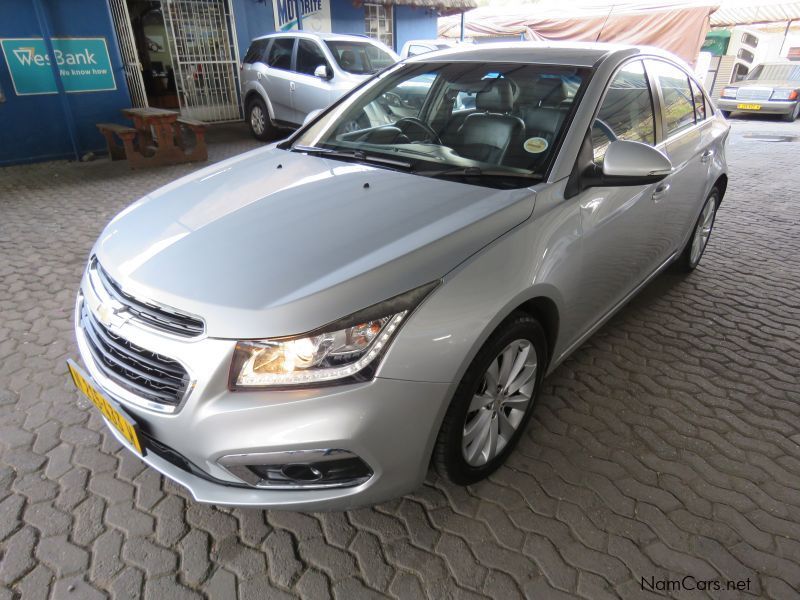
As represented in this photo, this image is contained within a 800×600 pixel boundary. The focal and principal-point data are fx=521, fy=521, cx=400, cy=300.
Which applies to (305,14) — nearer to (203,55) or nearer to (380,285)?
(203,55)

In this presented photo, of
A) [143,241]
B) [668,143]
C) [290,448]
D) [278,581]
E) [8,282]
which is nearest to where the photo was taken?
[290,448]

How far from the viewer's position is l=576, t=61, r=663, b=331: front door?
231cm

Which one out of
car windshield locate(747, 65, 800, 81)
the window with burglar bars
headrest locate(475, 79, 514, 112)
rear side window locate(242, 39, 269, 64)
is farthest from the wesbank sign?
car windshield locate(747, 65, 800, 81)

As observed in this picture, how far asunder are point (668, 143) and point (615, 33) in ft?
53.1

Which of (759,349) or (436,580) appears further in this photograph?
(759,349)

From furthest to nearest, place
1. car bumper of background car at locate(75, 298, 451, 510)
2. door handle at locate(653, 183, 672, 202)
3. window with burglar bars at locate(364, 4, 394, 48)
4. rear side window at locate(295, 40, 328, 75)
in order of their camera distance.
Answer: window with burglar bars at locate(364, 4, 394, 48) < rear side window at locate(295, 40, 328, 75) < door handle at locate(653, 183, 672, 202) < car bumper of background car at locate(75, 298, 451, 510)

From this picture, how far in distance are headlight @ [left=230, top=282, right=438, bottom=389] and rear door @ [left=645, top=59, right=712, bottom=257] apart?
2.06 m

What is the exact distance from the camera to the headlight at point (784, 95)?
13.5 m

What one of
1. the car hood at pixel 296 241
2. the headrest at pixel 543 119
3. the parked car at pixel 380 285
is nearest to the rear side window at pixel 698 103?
the parked car at pixel 380 285

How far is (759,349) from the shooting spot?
319 cm

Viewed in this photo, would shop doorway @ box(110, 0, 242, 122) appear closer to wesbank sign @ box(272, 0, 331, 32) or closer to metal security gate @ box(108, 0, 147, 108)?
metal security gate @ box(108, 0, 147, 108)

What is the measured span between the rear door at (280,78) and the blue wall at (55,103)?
2298mm

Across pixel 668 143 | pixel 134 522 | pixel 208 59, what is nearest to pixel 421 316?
pixel 134 522

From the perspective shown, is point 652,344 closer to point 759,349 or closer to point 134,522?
point 759,349
